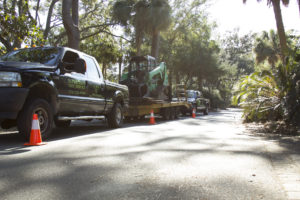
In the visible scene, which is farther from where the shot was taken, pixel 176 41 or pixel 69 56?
pixel 176 41

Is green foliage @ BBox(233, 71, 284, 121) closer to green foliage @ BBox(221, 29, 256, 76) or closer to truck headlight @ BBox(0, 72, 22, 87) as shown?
truck headlight @ BBox(0, 72, 22, 87)

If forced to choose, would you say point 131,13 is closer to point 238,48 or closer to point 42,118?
point 42,118

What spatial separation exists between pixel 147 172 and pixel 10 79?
3.28m

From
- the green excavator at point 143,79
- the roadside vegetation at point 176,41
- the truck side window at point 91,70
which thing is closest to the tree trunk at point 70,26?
the roadside vegetation at point 176,41

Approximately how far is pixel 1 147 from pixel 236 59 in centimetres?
5432

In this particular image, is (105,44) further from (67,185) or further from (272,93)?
(67,185)

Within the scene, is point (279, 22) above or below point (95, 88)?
above

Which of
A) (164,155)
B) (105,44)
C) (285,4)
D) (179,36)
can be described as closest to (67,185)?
(164,155)

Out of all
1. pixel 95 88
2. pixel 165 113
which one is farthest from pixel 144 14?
pixel 95 88

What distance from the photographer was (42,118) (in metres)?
5.98

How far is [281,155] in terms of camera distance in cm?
475

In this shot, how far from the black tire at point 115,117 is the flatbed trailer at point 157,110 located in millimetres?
1381

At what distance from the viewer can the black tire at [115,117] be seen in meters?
9.09

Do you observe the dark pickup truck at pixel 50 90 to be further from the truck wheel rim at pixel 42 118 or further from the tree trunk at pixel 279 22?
the tree trunk at pixel 279 22
